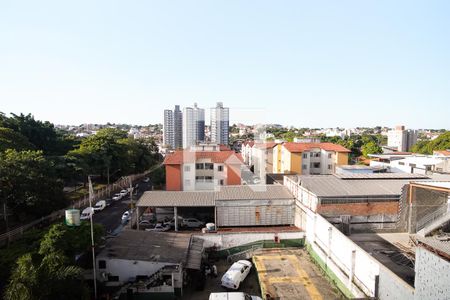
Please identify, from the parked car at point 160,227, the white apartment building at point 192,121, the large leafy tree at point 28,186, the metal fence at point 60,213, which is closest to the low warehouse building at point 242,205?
the parked car at point 160,227

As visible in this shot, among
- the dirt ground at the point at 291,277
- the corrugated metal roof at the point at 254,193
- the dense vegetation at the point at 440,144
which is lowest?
the dirt ground at the point at 291,277

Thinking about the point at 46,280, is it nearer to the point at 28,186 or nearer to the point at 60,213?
the point at 28,186

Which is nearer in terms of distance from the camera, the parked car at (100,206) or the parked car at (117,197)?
the parked car at (100,206)

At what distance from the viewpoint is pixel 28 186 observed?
19078 millimetres

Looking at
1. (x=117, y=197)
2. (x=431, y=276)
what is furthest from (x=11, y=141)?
(x=431, y=276)

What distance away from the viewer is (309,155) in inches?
1453

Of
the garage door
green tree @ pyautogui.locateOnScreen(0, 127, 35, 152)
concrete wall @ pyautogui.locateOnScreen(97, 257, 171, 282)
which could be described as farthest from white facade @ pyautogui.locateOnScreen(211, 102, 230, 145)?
concrete wall @ pyautogui.locateOnScreen(97, 257, 171, 282)

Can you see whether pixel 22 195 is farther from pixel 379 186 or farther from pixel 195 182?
pixel 379 186

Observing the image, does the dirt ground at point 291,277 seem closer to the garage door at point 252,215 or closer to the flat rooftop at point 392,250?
the flat rooftop at point 392,250

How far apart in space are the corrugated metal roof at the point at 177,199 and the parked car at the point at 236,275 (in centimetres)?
512

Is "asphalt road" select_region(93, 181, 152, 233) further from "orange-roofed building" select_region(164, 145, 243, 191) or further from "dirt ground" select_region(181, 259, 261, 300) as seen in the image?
"dirt ground" select_region(181, 259, 261, 300)

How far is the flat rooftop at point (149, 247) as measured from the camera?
14.4m

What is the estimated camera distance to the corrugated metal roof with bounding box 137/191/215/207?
19469 mm

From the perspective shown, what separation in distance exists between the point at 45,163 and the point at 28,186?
131 inches
